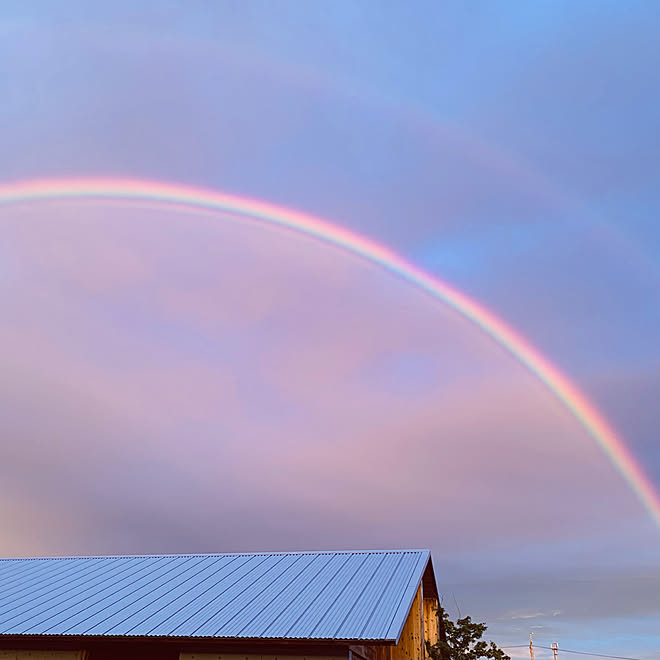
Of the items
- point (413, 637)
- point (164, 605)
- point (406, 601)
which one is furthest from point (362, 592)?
point (164, 605)

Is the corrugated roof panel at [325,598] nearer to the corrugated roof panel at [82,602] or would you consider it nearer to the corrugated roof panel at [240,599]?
Result: the corrugated roof panel at [240,599]

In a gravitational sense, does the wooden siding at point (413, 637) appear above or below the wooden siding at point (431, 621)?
below

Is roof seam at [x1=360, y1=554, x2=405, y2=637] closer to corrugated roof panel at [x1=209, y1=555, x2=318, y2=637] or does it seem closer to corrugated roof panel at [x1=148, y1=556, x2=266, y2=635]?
corrugated roof panel at [x1=209, y1=555, x2=318, y2=637]

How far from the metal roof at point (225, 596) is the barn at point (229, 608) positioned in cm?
4

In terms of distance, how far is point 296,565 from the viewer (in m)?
23.7

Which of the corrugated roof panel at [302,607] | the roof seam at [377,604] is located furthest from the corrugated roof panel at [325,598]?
the roof seam at [377,604]

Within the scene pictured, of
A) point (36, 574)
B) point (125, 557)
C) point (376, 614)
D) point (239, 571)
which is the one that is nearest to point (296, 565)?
point (239, 571)

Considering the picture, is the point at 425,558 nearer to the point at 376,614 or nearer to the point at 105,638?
the point at 376,614

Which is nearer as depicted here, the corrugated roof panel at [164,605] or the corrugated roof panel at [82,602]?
the corrugated roof panel at [164,605]

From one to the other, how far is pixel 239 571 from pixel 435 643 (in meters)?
8.12

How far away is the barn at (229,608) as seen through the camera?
17.8 metres

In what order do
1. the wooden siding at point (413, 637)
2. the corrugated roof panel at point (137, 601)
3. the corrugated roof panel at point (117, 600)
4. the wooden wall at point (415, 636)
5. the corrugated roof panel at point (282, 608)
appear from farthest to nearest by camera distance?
1. the wooden siding at point (413, 637)
2. the corrugated roof panel at point (117, 600)
3. the corrugated roof panel at point (137, 601)
4. the wooden wall at point (415, 636)
5. the corrugated roof panel at point (282, 608)

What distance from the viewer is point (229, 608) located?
19703 millimetres

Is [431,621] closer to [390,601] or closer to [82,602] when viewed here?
[390,601]
